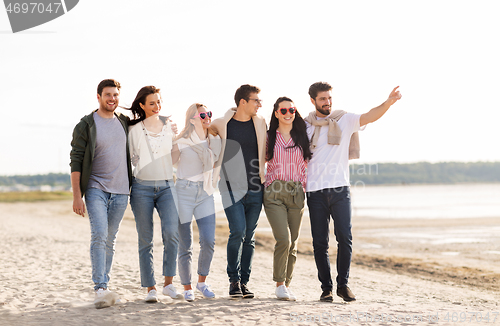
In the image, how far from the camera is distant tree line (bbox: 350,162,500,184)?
9681 cm

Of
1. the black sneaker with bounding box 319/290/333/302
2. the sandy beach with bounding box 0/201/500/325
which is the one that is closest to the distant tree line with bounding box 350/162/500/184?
the sandy beach with bounding box 0/201/500/325

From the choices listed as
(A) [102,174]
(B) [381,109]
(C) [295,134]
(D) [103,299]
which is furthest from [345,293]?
(A) [102,174]

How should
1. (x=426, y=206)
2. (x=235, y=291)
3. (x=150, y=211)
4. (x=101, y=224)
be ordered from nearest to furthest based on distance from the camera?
(x=101, y=224), (x=150, y=211), (x=235, y=291), (x=426, y=206)

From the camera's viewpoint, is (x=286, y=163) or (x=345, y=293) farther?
(x=345, y=293)

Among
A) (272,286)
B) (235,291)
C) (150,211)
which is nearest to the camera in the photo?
(150,211)

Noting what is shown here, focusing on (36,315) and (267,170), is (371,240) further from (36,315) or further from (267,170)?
(36,315)

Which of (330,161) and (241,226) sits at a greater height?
(330,161)

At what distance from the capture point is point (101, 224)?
457cm

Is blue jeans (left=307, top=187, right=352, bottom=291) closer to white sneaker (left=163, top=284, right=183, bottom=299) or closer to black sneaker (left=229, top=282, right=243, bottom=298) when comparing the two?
black sneaker (left=229, top=282, right=243, bottom=298)

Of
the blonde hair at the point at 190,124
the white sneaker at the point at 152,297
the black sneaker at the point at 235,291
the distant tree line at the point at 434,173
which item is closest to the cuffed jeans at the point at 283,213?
the black sneaker at the point at 235,291

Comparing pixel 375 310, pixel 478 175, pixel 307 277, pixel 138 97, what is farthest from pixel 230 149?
pixel 478 175

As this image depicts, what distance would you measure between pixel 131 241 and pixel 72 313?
1045 cm

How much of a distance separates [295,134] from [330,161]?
52 cm

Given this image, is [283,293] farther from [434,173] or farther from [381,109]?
[434,173]
